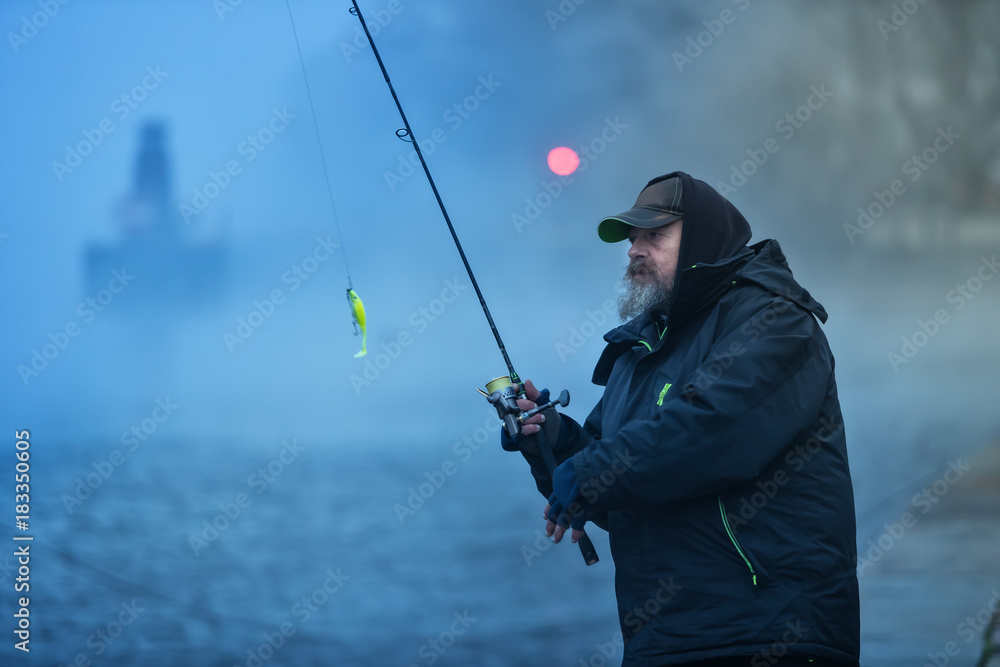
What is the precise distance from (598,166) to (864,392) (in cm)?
144

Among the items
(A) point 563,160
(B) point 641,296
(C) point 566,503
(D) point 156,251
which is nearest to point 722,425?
(C) point 566,503

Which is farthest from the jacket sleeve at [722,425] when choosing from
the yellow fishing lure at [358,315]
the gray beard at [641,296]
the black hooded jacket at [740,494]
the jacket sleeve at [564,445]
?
the yellow fishing lure at [358,315]

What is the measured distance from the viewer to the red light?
361 centimetres

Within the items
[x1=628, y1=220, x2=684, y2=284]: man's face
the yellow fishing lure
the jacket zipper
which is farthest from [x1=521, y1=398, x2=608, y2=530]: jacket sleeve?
the yellow fishing lure

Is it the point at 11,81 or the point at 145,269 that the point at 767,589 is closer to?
the point at 145,269

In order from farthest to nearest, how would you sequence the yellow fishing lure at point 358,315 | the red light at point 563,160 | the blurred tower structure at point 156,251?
the red light at point 563,160, the blurred tower structure at point 156,251, the yellow fishing lure at point 358,315

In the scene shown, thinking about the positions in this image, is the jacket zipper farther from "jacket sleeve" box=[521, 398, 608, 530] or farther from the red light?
the red light

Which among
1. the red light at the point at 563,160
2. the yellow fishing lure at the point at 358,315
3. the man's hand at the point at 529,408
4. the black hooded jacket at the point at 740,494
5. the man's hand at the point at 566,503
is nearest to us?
the black hooded jacket at the point at 740,494

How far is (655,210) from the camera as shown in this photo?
1.82 metres

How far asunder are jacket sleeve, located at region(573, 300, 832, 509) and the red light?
2170mm

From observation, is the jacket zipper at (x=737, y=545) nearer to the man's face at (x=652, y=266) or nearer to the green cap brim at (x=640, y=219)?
the man's face at (x=652, y=266)

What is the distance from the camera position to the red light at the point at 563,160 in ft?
11.8

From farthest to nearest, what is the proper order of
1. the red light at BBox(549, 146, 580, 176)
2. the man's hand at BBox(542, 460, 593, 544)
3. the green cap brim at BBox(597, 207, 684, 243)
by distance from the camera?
the red light at BBox(549, 146, 580, 176) → the green cap brim at BBox(597, 207, 684, 243) → the man's hand at BBox(542, 460, 593, 544)

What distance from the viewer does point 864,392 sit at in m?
3.59
